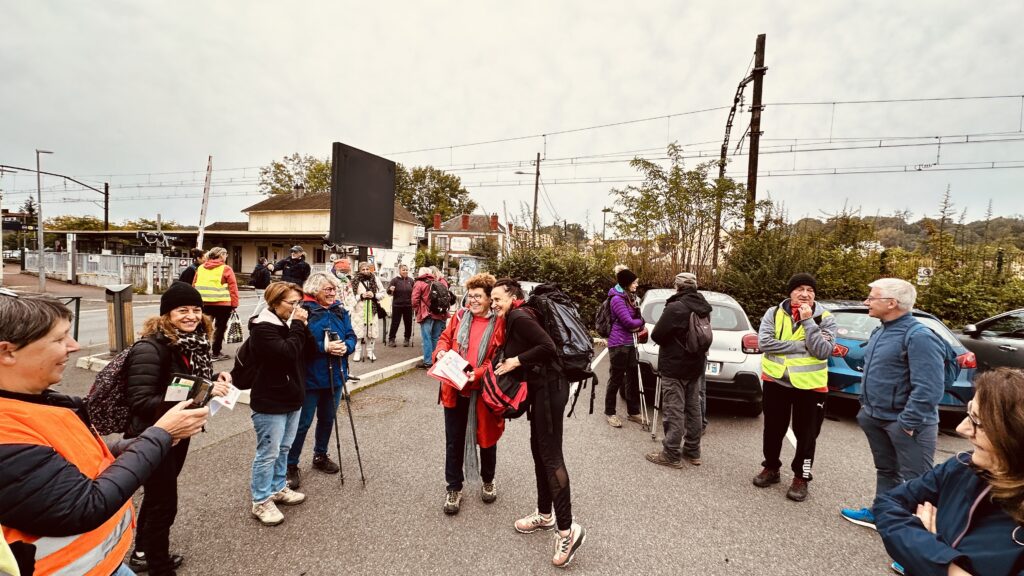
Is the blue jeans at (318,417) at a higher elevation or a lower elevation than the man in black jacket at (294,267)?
lower

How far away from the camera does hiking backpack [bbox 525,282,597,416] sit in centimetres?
311

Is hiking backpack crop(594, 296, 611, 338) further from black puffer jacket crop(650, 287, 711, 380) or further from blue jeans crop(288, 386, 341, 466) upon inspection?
blue jeans crop(288, 386, 341, 466)

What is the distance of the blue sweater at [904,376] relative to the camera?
290cm

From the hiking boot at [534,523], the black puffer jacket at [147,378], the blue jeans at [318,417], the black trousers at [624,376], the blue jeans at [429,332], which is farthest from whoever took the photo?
the blue jeans at [429,332]

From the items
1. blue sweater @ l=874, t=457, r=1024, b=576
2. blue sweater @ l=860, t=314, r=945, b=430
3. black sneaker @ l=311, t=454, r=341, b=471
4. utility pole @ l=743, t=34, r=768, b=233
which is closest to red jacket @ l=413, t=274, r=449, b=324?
black sneaker @ l=311, t=454, r=341, b=471

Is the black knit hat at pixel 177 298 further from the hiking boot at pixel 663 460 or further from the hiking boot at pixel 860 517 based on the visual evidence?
the hiking boot at pixel 860 517

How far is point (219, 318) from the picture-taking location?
7168 millimetres

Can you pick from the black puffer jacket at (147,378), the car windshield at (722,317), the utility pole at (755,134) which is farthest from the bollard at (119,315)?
the utility pole at (755,134)

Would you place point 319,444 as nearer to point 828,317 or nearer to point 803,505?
point 803,505

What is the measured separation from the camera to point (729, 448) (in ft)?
16.1

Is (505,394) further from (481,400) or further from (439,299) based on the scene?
(439,299)

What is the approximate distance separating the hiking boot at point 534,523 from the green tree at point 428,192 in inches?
1965

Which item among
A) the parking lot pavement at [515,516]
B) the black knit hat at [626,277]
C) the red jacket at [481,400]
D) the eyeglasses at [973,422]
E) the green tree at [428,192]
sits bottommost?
the parking lot pavement at [515,516]

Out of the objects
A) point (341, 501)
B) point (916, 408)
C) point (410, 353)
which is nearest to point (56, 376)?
point (341, 501)
